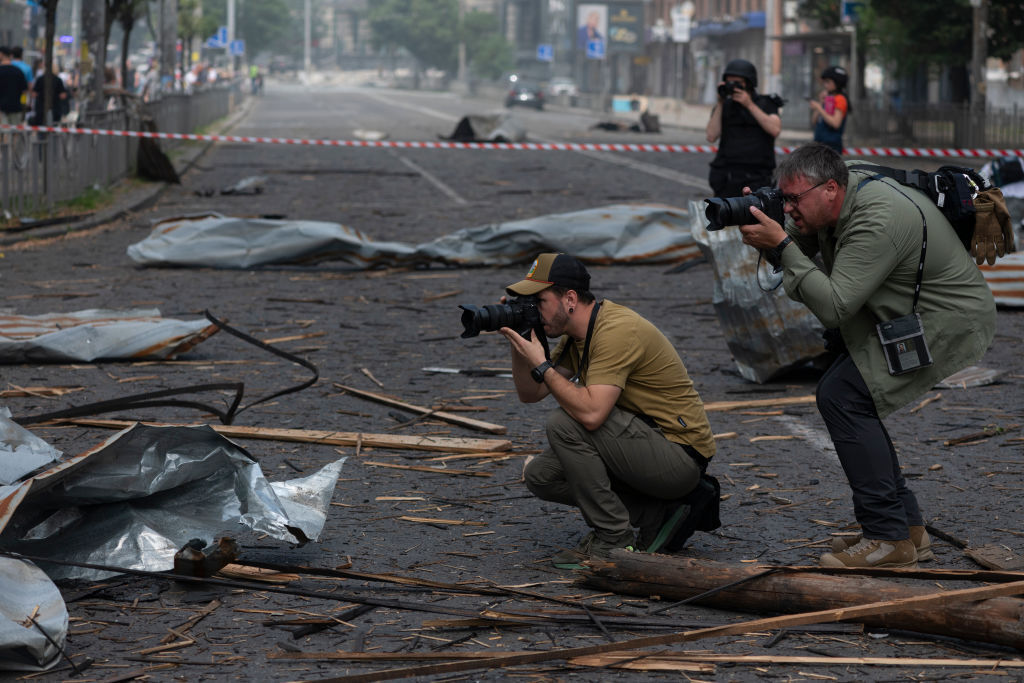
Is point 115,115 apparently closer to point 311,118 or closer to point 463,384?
point 463,384

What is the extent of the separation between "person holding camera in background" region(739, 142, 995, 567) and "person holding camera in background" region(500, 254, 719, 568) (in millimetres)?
517

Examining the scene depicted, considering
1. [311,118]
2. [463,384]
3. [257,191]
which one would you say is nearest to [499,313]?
[463,384]

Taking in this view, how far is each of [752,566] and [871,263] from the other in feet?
3.57

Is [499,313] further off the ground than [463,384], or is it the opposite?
[499,313]

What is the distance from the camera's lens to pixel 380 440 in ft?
23.6

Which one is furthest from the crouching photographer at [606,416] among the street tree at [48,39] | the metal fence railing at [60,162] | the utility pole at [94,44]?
the utility pole at [94,44]

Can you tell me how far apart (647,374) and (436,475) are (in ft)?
5.51

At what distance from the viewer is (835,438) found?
17.2ft

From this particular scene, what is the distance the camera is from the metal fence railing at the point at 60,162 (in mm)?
16453

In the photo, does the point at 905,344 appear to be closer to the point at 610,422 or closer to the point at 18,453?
the point at 610,422

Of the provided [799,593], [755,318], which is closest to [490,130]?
[755,318]

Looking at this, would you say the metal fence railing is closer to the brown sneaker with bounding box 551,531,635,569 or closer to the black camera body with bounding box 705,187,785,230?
the brown sneaker with bounding box 551,531,635,569

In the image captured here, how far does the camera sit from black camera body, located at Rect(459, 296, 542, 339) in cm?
501

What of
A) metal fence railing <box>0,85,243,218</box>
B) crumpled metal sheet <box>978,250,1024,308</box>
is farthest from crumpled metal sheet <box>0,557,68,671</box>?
metal fence railing <box>0,85,243,218</box>
